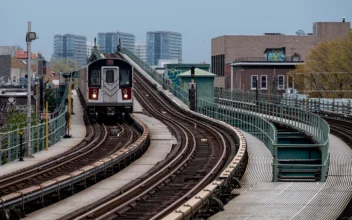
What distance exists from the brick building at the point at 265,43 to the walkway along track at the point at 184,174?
70349 mm

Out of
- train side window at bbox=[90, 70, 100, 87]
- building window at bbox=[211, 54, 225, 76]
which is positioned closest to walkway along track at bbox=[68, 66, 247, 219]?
train side window at bbox=[90, 70, 100, 87]

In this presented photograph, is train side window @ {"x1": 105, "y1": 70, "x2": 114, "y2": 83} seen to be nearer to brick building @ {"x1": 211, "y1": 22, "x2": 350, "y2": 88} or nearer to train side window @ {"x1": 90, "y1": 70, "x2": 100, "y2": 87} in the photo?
train side window @ {"x1": 90, "y1": 70, "x2": 100, "y2": 87}

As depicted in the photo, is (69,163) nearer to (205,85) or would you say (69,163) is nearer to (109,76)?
(109,76)

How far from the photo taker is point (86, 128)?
48312mm

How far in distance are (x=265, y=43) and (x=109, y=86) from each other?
252 ft

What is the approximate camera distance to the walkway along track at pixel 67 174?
21.2m

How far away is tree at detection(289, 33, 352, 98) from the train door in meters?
41.2

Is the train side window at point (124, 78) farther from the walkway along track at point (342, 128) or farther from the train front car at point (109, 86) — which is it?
the walkway along track at point (342, 128)

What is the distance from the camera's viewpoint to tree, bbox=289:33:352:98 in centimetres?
9056

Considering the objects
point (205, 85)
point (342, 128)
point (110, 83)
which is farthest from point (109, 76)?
point (205, 85)

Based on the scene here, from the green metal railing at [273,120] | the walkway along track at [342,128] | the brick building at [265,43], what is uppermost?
the brick building at [265,43]

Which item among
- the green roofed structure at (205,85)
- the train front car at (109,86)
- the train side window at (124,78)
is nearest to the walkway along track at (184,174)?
the train front car at (109,86)

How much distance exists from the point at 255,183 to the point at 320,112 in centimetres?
4212

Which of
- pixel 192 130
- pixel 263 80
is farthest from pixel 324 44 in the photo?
pixel 192 130
